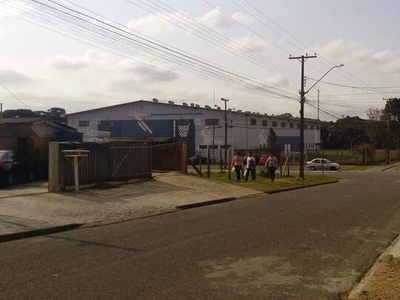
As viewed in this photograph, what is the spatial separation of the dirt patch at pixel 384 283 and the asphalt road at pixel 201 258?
32 centimetres

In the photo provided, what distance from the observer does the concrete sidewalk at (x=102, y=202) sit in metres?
13.5

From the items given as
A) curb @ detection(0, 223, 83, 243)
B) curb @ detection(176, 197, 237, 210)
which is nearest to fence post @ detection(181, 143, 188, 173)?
curb @ detection(176, 197, 237, 210)

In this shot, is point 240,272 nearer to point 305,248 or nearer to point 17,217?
point 305,248

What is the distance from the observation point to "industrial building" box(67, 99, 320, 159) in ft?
281

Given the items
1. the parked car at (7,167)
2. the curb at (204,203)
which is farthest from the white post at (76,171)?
the parked car at (7,167)

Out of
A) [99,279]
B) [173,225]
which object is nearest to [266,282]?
[99,279]

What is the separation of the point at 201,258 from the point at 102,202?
8.86 metres

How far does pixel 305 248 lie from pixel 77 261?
4248 millimetres

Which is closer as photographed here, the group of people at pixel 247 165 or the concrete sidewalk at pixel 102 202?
the concrete sidewalk at pixel 102 202

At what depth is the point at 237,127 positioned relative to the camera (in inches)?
3462

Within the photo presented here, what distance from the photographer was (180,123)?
87.2m

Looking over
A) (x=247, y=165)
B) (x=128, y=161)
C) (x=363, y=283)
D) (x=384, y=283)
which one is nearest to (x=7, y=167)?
(x=128, y=161)

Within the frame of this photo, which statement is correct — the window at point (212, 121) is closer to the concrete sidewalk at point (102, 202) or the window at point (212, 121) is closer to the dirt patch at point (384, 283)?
the concrete sidewalk at point (102, 202)

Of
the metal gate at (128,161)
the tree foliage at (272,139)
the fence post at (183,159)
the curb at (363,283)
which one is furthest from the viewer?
the tree foliage at (272,139)
